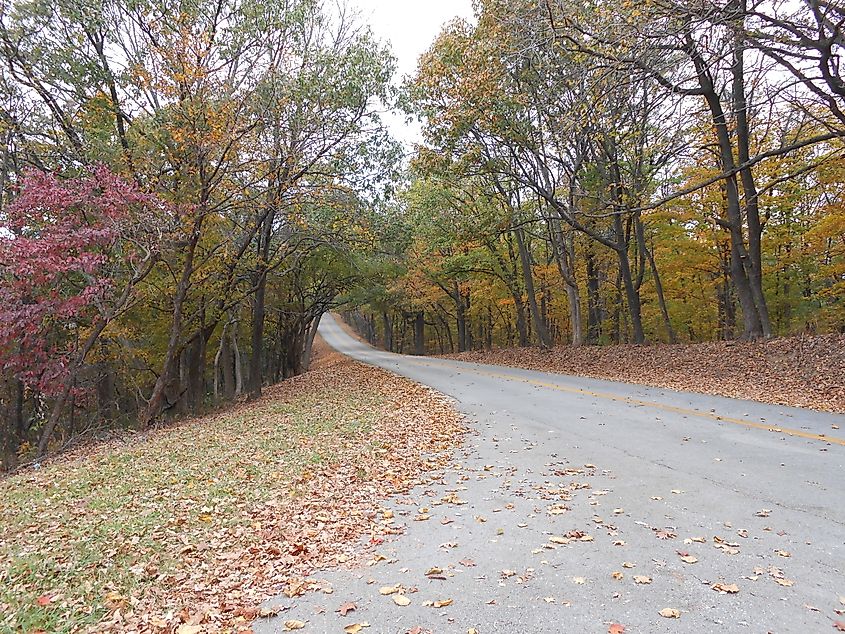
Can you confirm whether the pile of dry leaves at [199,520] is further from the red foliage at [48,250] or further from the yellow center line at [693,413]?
the yellow center line at [693,413]

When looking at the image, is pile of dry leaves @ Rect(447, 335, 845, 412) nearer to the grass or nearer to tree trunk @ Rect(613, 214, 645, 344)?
tree trunk @ Rect(613, 214, 645, 344)

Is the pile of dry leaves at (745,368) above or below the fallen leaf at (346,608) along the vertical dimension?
above

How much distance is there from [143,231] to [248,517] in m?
8.87

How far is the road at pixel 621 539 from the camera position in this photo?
125 inches

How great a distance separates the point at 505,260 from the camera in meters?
26.3

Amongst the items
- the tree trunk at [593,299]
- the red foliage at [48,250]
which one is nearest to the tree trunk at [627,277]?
the tree trunk at [593,299]

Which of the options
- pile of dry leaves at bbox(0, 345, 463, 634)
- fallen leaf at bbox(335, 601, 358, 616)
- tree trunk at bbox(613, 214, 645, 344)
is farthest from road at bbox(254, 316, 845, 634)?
tree trunk at bbox(613, 214, 645, 344)

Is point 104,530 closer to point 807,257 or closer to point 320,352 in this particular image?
point 807,257

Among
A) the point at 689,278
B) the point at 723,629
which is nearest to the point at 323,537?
the point at 723,629

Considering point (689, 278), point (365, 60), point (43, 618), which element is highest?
point (365, 60)

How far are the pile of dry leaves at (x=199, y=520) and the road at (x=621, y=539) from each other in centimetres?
48

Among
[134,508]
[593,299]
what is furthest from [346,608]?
[593,299]

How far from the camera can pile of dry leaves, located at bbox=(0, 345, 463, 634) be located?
3.60 meters

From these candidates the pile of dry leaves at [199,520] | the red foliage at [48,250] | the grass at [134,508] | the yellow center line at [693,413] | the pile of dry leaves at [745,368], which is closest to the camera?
the pile of dry leaves at [199,520]
